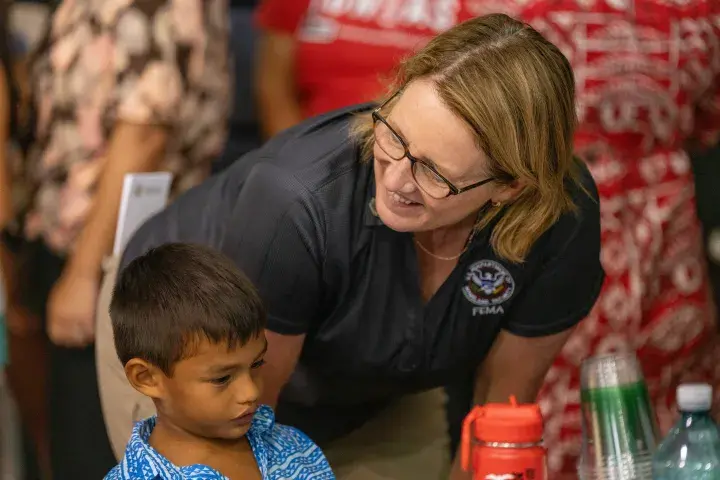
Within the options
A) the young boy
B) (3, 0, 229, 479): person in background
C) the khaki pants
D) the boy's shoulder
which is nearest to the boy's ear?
the young boy

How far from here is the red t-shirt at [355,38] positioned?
7.55 feet

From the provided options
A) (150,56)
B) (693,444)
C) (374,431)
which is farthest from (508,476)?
(150,56)

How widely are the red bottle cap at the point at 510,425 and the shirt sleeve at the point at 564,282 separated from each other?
0.41 meters

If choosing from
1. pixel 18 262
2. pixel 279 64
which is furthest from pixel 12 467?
pixel 279 64

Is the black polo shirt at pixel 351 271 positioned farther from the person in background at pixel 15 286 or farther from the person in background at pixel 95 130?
the person in background at pixel 15 286

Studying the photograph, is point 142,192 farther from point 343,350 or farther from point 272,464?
point 272,464

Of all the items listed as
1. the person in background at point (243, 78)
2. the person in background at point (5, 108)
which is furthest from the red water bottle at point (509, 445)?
the person in background at point (243, 78)

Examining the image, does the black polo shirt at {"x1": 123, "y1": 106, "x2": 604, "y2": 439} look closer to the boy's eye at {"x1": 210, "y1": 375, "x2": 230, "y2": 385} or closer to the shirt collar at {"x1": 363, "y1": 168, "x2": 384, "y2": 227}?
the shirt collar at {"x1": 363, "y1": 168, "x2": 384, "y2": 227}

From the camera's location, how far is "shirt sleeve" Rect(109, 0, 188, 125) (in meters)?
2.23

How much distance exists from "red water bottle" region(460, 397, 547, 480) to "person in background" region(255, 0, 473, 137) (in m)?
0.92

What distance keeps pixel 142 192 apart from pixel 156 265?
65 cm

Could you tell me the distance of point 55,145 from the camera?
7.68 feet

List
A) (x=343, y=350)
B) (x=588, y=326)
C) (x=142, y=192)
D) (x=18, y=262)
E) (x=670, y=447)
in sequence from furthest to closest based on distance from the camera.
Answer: (x=18, y=262) → (x=588, y=326) → (x=142, y=192) → (x=343, y=350) → (x=670, y=447)

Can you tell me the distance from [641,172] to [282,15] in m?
0.90
